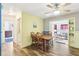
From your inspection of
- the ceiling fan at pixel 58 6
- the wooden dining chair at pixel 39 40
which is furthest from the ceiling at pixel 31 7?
the wooden dining chair at pixel 39 40

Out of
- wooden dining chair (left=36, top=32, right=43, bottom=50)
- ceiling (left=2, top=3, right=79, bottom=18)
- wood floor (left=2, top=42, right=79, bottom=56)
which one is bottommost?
wood floor (left=2, top=42, right=79, bottom=56)

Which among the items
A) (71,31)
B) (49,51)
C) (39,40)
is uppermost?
(71,31)

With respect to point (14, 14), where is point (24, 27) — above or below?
below

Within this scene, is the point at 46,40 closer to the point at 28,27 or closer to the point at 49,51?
the point at 49,51

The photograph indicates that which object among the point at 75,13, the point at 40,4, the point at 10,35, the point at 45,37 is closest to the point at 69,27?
the point at 75,13

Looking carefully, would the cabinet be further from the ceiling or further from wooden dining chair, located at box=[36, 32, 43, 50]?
wooden dining chair, located at box=[36, 32, 43, 50]

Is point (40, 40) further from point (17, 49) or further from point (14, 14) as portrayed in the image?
point (14, 14)

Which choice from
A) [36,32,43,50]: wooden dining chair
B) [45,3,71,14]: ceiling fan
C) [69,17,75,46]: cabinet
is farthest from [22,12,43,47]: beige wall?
[69,17,75,46]: cabinet

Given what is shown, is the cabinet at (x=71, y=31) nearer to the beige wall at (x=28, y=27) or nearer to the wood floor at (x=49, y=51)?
the wood floor at (x=49, y=51)

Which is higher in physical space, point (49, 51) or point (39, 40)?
point (39, 40)

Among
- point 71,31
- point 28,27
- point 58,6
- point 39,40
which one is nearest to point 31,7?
point 28,27

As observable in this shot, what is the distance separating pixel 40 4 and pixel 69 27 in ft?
2.20

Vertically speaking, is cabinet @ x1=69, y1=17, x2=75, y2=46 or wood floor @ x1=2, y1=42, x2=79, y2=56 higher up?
cabinet @ x1=69, y1=17, x2=75, y2=46

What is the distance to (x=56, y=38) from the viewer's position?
194 centimetres
